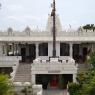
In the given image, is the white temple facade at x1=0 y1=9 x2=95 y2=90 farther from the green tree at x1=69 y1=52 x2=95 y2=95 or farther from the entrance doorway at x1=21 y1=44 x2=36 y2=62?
the green tree at x1=69 y1=52 x2=95 y2=95

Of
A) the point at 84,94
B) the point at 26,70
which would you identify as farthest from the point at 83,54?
the point at 84,94

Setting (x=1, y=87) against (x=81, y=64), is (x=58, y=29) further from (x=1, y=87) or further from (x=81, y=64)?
(x=1, y=87)

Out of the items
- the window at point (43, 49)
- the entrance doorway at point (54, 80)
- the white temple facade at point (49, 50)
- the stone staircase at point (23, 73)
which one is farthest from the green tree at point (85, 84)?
the window at point (43, 49)

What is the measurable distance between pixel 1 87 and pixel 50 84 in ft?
88.2

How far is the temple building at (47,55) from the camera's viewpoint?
42.0m

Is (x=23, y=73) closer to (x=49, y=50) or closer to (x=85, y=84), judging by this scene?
(x=49, y=50)

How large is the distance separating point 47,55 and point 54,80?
11.3m

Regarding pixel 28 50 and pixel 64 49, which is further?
pixel 28 50

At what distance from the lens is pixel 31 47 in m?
58.4

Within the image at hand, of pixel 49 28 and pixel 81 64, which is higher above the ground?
pixel 49 28

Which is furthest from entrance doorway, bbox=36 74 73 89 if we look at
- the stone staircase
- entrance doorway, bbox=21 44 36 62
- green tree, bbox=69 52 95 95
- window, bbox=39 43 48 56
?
entrance doorway, bbox=21 44 36 62

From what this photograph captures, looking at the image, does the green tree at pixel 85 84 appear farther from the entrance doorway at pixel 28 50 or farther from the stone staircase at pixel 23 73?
the entrance doorway at pixel 28 50

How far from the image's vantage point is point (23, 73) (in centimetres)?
4462

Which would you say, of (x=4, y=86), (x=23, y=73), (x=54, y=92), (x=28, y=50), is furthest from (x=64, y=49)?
(x=4, y=86)
